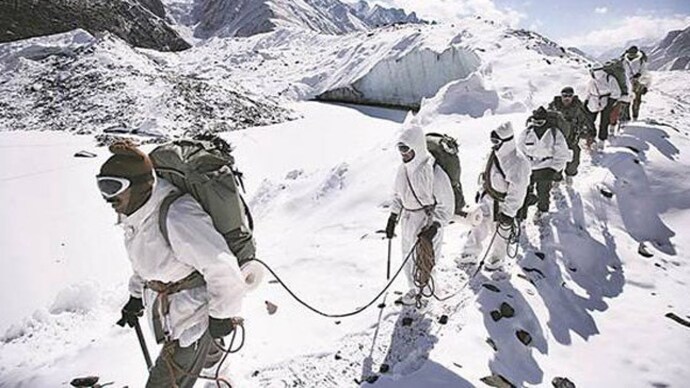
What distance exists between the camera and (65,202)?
10250 mm

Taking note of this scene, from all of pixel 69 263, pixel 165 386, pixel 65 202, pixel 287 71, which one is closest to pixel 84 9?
pixel 287 71

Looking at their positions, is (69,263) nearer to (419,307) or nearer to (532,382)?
(419,307)

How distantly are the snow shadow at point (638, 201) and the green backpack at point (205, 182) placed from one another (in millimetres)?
6032

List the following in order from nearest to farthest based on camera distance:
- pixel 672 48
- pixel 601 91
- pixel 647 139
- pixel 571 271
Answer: pixel 571 271 → pixel 601 91 → pixel 647 139 → pixel 672 48

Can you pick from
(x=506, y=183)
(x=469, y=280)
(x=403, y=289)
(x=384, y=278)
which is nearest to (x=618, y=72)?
(x=506, y=183)

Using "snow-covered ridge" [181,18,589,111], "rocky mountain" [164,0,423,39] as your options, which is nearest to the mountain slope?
"snow-covered ridge" [181,18,589,111]

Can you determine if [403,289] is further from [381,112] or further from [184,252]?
[381,112]

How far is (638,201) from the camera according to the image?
7320mm

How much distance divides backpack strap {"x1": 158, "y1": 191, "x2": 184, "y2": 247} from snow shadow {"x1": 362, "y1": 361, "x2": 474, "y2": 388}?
2.12 m

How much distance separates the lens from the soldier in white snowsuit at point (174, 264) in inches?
91.4

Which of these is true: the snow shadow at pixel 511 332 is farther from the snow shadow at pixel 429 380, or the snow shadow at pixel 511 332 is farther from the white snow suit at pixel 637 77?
the white snow suit at pixel 637 77

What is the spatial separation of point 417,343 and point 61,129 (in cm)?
1645

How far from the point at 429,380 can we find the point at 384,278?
184 cm

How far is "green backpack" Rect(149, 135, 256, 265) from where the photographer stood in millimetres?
2496
